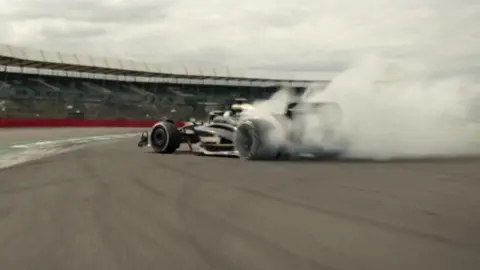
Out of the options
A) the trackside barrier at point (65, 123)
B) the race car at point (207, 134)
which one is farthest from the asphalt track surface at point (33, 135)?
the race car at point (207, 134)

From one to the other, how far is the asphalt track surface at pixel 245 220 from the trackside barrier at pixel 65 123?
33.3m

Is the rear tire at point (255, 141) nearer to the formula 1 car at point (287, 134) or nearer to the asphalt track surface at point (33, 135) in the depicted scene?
the formula 1 car at point (287, 134)

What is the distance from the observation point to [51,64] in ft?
192

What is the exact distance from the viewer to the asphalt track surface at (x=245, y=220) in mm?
4594

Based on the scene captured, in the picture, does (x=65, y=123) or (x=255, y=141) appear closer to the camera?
(x=255, y=141)

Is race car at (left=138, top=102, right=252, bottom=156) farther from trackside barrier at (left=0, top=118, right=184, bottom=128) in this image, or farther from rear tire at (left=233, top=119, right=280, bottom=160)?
trackside barrier at (left=0, top=118, right=184, bottom=128)

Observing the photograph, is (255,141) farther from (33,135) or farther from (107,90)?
(107,90)

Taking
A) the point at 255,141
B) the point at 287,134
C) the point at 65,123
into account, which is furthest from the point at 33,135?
the point at 287,134

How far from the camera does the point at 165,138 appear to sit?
17000mm

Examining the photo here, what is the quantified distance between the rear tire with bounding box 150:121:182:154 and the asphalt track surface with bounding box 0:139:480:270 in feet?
18.6

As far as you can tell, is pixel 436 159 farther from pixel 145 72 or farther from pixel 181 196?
pixel 145 72

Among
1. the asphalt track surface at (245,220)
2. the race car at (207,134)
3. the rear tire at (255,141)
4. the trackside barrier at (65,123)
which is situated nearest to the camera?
the asphalt track surface at (245,220)

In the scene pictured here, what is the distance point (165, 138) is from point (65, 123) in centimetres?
3355

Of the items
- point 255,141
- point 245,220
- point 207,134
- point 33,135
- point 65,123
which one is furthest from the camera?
point 65,123
